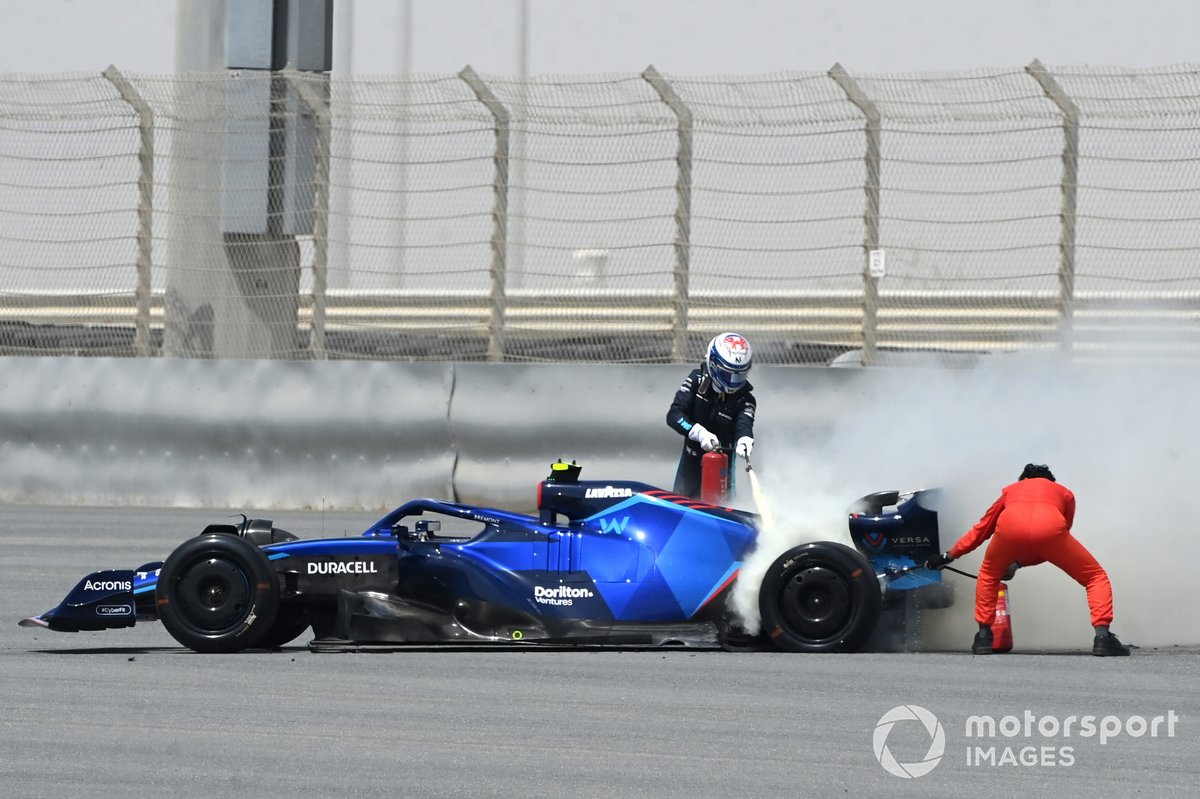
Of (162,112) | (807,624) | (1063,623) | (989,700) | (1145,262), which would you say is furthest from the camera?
(162,112)

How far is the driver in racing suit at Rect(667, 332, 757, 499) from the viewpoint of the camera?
9789 millimetres

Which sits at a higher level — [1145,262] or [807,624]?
[1145,262]

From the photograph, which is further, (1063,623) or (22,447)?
(22,447)

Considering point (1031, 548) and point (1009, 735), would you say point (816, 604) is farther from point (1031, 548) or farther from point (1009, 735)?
point (1009, 735)

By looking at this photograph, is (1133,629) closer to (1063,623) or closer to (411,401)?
(1063,623)

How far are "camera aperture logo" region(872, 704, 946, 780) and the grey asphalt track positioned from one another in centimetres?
3

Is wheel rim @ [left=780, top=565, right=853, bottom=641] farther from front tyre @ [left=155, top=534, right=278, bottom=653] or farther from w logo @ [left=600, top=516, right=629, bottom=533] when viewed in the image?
front tyre @ [left=155, top=534, right=278, bottom=653]

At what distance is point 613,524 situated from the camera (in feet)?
26.1

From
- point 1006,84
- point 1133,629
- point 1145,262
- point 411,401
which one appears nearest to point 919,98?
point 1006,84

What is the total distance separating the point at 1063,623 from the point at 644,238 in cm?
589

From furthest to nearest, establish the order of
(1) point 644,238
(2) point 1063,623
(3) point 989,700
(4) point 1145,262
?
(1) point 644,238 → (4) point 1145,262 → (2) point 1063,623 → (3) point 989,700

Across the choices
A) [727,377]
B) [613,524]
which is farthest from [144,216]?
[613,524]

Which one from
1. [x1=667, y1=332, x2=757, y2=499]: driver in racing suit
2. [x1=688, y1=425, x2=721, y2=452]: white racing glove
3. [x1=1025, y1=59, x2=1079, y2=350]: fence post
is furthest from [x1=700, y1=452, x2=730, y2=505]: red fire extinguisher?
[x1=1025, y1=59, x2=1079, y2=350]: fence post

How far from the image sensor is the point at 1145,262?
41.6 feet
